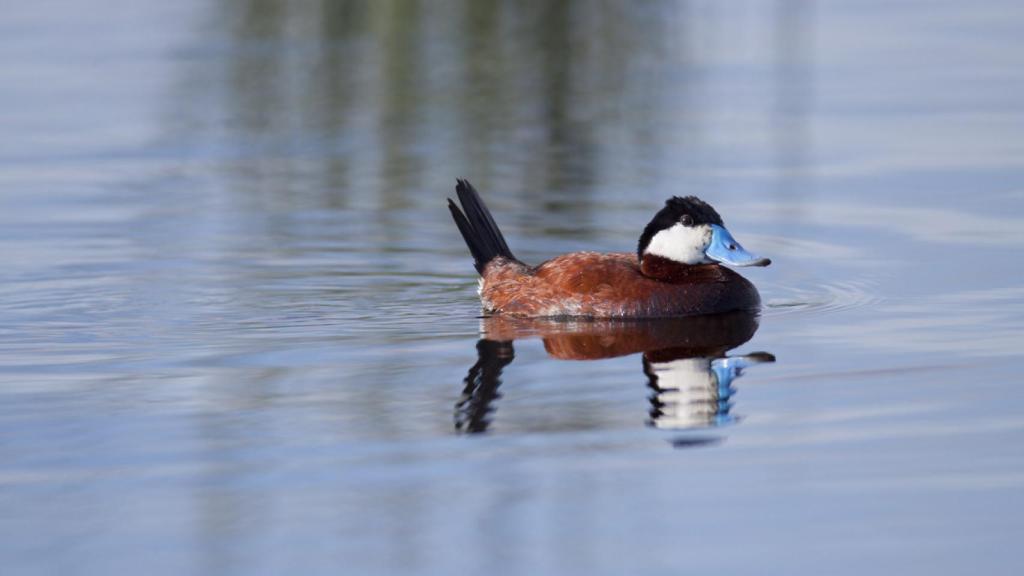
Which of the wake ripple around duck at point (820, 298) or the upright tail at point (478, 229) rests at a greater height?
the upright tail at point (478, 229)

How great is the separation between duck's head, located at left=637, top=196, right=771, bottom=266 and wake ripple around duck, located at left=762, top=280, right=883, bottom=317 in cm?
36

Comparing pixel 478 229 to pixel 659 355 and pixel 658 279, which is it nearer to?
pixel 658 279

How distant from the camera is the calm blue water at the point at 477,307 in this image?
16.6 feet

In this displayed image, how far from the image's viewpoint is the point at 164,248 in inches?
392

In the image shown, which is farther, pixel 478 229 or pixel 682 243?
pixel 478 229

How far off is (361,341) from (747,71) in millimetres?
8866

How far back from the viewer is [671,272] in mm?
8375

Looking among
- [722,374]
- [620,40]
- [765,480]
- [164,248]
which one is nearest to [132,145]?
[164,248]

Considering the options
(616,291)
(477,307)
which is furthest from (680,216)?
(477,307)

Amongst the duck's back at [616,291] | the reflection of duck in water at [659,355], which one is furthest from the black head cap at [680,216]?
the reflection of duck in water at [659,355]

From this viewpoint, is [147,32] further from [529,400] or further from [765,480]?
[765,480]

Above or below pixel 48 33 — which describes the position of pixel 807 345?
below

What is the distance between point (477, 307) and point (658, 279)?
0.97 metres

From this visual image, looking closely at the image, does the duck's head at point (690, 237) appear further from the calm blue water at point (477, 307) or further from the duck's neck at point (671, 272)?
the calm blue water at point (477, 307)
